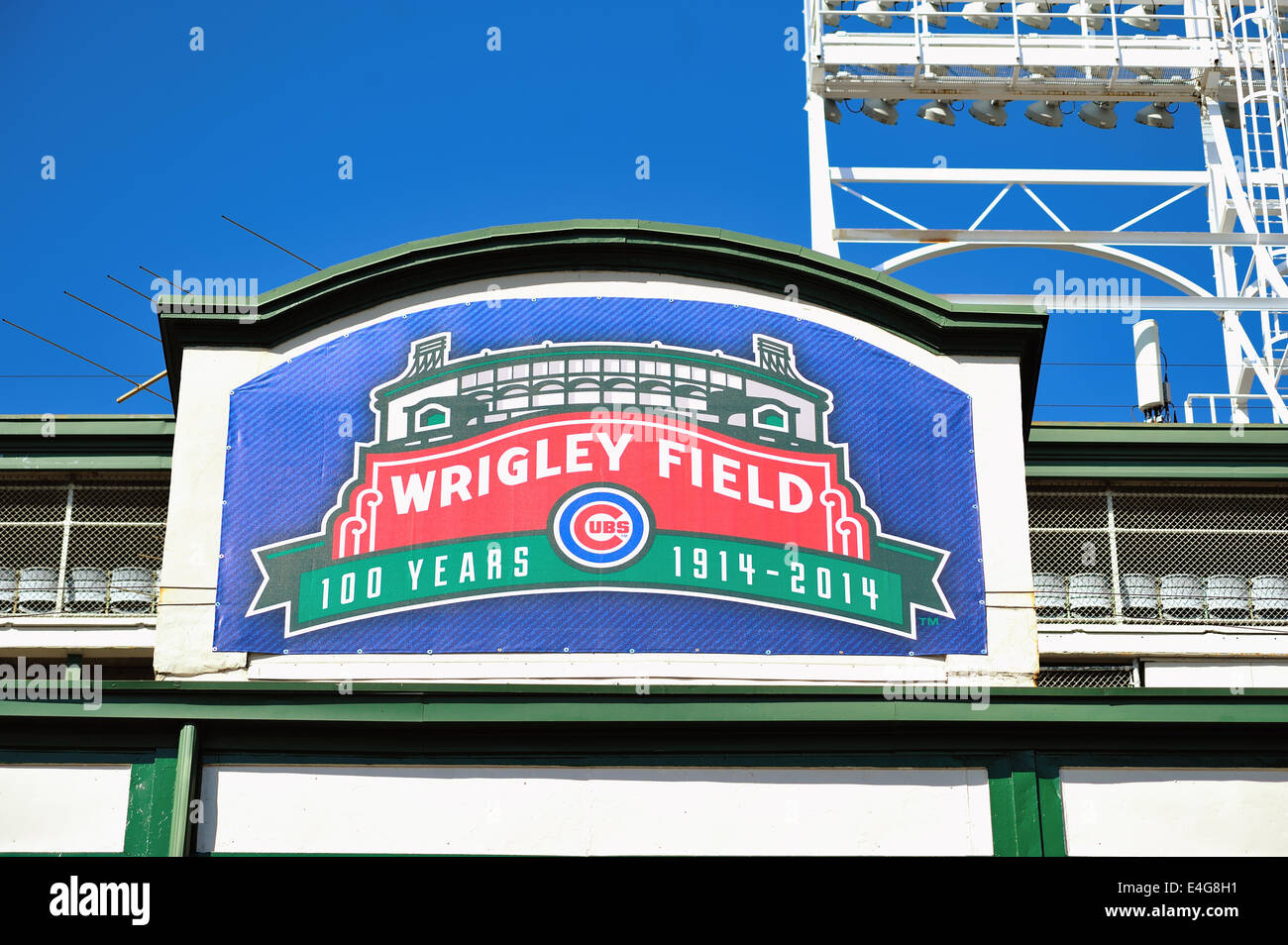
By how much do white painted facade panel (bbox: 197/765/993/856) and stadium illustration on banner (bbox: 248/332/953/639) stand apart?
5.19 ft

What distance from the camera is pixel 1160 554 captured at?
1833 cm

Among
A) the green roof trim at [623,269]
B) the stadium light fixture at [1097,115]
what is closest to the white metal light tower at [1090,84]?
the stadium light fixture at [1097,115]

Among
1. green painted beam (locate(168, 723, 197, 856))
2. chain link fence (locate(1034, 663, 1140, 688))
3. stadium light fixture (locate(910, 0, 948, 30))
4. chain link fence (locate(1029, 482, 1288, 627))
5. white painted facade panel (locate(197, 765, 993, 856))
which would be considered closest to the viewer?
green painted beam (locate(168, 723, 197, 856))

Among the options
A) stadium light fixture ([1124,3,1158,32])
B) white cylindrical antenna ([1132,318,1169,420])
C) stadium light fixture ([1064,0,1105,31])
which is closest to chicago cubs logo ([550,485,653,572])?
white cylindrical antenna ([1132,318,1169,420])

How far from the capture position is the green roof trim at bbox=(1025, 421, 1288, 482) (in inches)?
725

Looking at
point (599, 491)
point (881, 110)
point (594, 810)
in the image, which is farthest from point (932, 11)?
point (594, 810)

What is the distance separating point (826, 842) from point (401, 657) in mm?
4137

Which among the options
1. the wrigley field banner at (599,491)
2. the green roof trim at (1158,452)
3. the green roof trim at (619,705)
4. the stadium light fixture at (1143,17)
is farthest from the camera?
the stadium light fixture at (1143,17)

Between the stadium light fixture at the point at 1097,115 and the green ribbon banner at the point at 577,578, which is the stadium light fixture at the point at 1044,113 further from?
the green ribbon banner at the point at 577,578

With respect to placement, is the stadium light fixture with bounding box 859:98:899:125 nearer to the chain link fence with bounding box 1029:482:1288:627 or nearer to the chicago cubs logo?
the chain link fence with bounding box 1029:482:1288:627

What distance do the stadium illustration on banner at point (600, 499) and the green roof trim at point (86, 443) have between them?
3.74 m

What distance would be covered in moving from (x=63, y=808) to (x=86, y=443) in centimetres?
581

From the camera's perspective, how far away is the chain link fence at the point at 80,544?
18078mm
